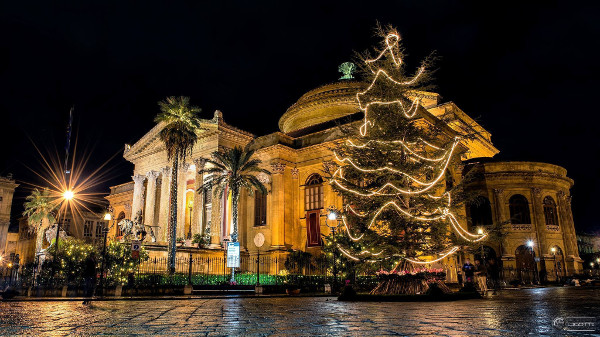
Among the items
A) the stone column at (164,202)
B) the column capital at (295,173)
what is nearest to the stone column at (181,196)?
the stone column at (164,202)

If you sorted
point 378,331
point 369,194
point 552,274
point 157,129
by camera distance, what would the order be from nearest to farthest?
point 378,331 < point 369,194 < point 552,274 < point 157,129

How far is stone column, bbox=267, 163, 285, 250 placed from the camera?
1224 inches

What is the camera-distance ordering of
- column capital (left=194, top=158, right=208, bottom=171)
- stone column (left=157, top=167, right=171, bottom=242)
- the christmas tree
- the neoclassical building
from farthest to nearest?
stone column (left=157, top=167, right=171, bottom=242)
column capital (left=194, top=158, right=208, bottom=171)
the neoclassical building
the christmas tree

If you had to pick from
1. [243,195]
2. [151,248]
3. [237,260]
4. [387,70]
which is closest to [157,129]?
[243,195]

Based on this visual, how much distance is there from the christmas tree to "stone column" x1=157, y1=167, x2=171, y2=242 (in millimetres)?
21919

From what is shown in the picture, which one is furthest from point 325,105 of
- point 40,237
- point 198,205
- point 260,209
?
point 40,237

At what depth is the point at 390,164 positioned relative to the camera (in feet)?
50.5

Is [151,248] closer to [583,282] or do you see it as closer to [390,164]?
[390,164]

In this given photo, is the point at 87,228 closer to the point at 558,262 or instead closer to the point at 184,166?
the point at 184,166

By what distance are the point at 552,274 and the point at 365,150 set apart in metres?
25.6

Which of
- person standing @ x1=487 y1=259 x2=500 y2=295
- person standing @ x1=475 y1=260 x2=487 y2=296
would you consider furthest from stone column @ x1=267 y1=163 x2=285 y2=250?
person standing @ x1=475 y1=260 x2=487 y2=296

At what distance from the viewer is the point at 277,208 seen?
104ft

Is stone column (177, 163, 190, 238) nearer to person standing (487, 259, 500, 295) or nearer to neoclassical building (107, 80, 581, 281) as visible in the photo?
neoclassical building (107, 80, 581, 281)

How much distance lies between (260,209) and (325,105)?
12.3 meters
